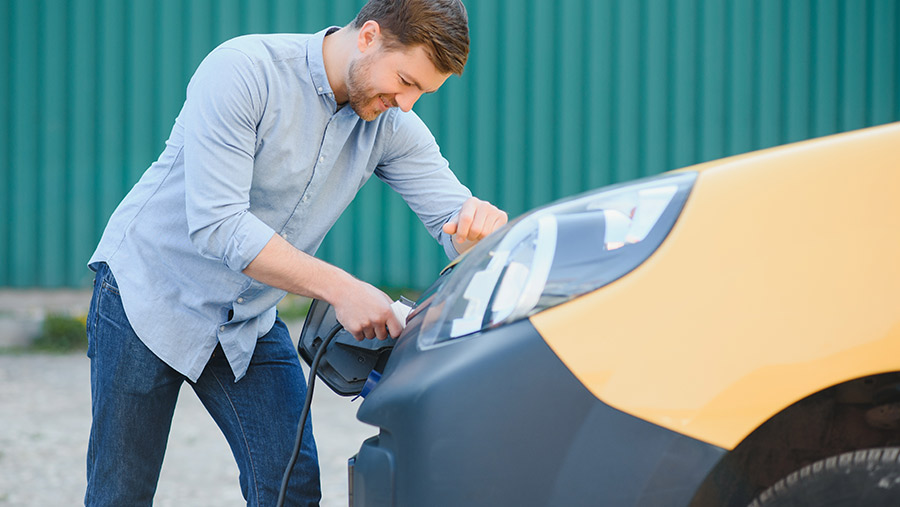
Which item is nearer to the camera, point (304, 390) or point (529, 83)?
point (304, 390)

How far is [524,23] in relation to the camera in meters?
6.19

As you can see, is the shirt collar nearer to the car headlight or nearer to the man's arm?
the man's arm

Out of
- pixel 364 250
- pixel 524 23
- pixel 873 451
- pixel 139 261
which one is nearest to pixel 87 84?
pixel 364 250

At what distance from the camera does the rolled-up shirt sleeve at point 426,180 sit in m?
2.17

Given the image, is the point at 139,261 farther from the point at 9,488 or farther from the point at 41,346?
the point at 41,346

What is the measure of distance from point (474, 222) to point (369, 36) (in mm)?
455

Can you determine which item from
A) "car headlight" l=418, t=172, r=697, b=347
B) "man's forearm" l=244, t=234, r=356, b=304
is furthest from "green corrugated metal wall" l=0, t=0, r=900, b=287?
"car headlight" l=418, t=172, r=697, b=347

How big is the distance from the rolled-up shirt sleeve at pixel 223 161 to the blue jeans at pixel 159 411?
0.31 metres

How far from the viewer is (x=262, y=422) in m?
1.95

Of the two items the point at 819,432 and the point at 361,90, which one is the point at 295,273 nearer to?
the point at 361,90

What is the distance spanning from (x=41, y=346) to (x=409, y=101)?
14.6ft

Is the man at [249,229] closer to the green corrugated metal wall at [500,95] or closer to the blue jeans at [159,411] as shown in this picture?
the blue jeans at [159,411]

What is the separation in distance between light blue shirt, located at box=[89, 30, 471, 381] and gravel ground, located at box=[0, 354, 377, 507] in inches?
58.1

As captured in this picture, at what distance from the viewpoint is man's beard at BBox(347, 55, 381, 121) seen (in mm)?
1844
